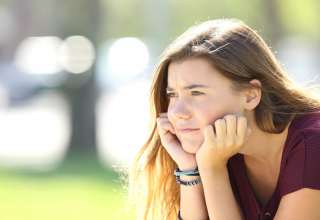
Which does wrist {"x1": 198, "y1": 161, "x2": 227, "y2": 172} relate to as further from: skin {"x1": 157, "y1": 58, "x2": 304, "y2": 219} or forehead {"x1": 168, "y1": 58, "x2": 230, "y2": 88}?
forehead {"x1": 168, "y1": 58, "x2": 230, "y2": 88}

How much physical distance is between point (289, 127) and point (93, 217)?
3800mm

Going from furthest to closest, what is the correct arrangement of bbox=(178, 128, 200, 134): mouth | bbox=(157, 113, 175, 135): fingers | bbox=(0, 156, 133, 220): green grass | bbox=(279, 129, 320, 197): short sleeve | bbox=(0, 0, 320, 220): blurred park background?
1. bbox=(0, 0, 320, 220): blurred park background
2. bbox=(0, 156, 133, 220): green grass
3. bbox=(157, 113, 175, 135): fingers
4. bbox=(178, 128, 200, 134): mouth
5. bbox=(279, 129, 320, 197): short sleeve

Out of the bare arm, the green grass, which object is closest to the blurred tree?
the green grass

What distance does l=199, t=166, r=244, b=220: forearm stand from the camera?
3986 millimetres

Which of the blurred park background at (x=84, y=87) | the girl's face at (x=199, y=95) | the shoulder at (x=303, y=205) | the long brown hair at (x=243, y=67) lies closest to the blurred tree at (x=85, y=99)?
the blurred park background at (x=84, y=87)

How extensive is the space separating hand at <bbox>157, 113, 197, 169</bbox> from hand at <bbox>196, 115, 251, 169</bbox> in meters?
0.20

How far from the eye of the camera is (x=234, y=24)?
13.1ft

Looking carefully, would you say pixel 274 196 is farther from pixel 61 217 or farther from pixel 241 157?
pixel 61 217

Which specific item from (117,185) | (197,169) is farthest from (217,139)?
(117,185)

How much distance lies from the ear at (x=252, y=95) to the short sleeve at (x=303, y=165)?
9.3 inches

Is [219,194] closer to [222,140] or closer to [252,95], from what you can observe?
[222,140]

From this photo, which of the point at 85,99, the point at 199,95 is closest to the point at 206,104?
the point at 199,95

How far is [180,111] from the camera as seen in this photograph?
3883 millimetres

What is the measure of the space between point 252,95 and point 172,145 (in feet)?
1.64
